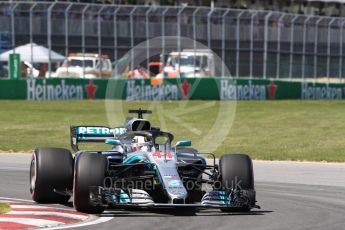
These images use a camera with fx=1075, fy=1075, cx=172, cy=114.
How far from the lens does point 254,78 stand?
5203 centimetres

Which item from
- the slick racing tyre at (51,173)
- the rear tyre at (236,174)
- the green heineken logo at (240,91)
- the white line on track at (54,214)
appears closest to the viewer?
the white line on track at (54,214)

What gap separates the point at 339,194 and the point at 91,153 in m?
5.18

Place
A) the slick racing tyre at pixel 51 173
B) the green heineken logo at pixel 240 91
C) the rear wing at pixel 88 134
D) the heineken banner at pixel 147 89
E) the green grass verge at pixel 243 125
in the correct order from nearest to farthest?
1. the slick racing tyre at pixel 51 173
2. the rear wing at pixel 88 134
3. the green grass verge at pixel 243 125
4. the heineken banner at pixel 147 89
5. the green heineken logo at pixel 240 91

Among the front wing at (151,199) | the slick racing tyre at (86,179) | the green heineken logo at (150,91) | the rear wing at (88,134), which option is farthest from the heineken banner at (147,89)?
the slick racing tyre at (86,179)

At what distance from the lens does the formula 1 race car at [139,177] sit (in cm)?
1345

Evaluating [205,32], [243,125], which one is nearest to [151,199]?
[243,125]

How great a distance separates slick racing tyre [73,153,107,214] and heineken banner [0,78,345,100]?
26.6 metres

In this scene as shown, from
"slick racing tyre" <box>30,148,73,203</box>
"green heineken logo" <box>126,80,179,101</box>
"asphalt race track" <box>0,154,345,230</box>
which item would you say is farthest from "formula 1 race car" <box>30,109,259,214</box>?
"green heineken logo" <box>126,80,179,101</box>

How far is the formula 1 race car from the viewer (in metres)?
13.4

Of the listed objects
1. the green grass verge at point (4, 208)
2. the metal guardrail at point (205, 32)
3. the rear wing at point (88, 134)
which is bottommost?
the green grass verge at point (4, 208)

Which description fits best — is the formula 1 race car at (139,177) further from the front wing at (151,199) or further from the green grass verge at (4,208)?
the green grass verge at (4,208)

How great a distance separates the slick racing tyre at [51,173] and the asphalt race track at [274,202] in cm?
106

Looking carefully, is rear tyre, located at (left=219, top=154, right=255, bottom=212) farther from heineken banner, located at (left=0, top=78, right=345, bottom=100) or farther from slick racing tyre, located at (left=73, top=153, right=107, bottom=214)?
heineken banner, located at (left=0, top=78, right=345, bottom=100)

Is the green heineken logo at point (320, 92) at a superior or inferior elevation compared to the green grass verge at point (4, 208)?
superior
